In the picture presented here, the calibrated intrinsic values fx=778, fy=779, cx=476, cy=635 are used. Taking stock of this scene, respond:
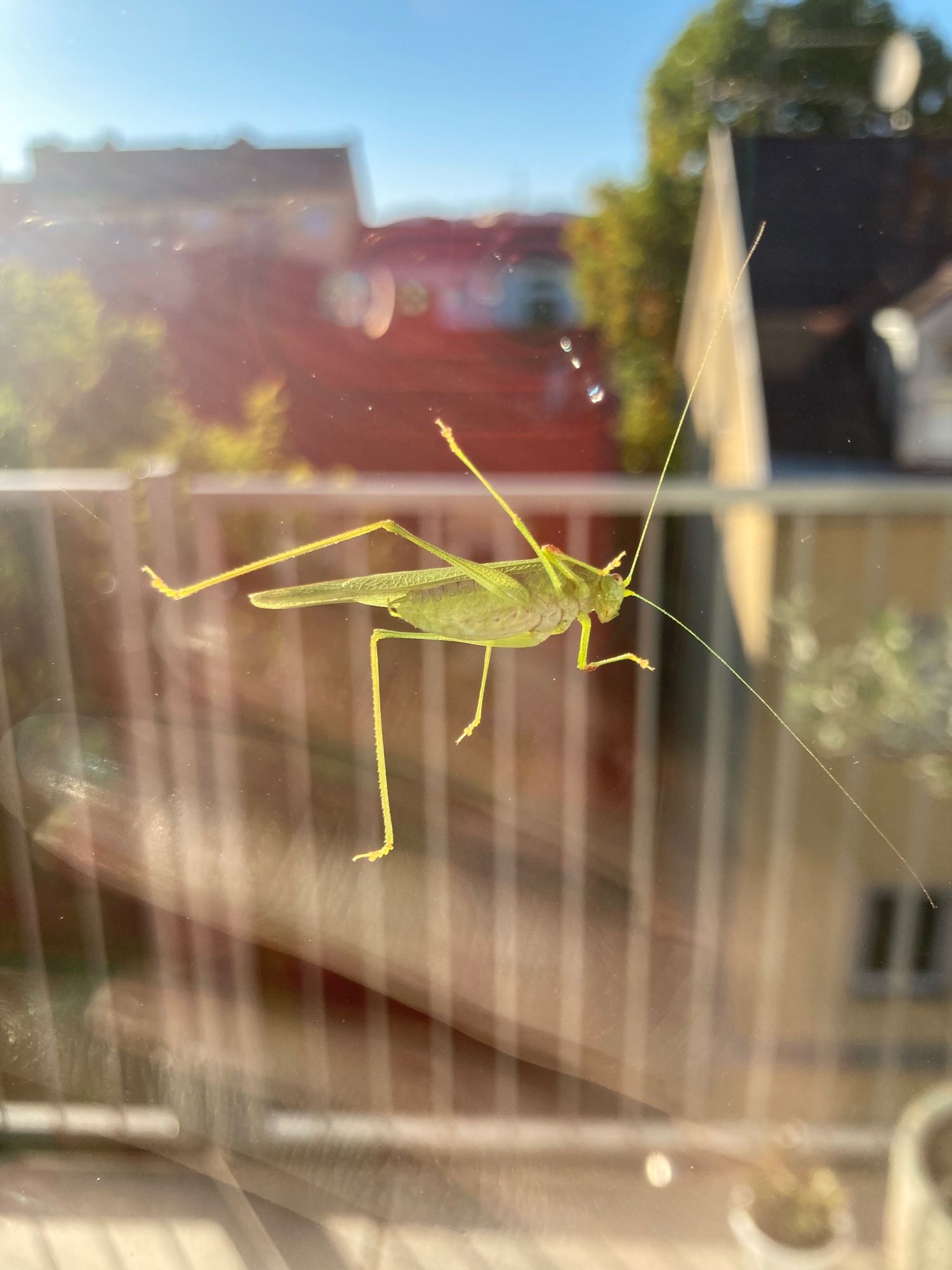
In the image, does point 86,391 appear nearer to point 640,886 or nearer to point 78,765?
point 78,765

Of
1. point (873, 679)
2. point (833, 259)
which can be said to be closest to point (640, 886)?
point (873, 679)

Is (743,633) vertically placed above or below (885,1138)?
above

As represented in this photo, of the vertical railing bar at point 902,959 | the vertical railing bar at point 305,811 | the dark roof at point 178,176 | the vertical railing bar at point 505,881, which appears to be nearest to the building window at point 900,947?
the vertical railing bar at point 902,959

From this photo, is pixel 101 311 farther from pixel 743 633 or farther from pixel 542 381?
pixel 743 633

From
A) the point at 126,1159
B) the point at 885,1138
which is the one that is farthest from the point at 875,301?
the point at 126,1159

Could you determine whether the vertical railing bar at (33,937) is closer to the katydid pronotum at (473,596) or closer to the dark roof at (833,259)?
the katydid pronotum at (473,596)

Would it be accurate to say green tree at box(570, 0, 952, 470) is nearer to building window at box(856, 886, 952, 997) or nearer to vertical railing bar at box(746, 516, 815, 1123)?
vertical railing bar at box(746, 516, 815, 1123)
